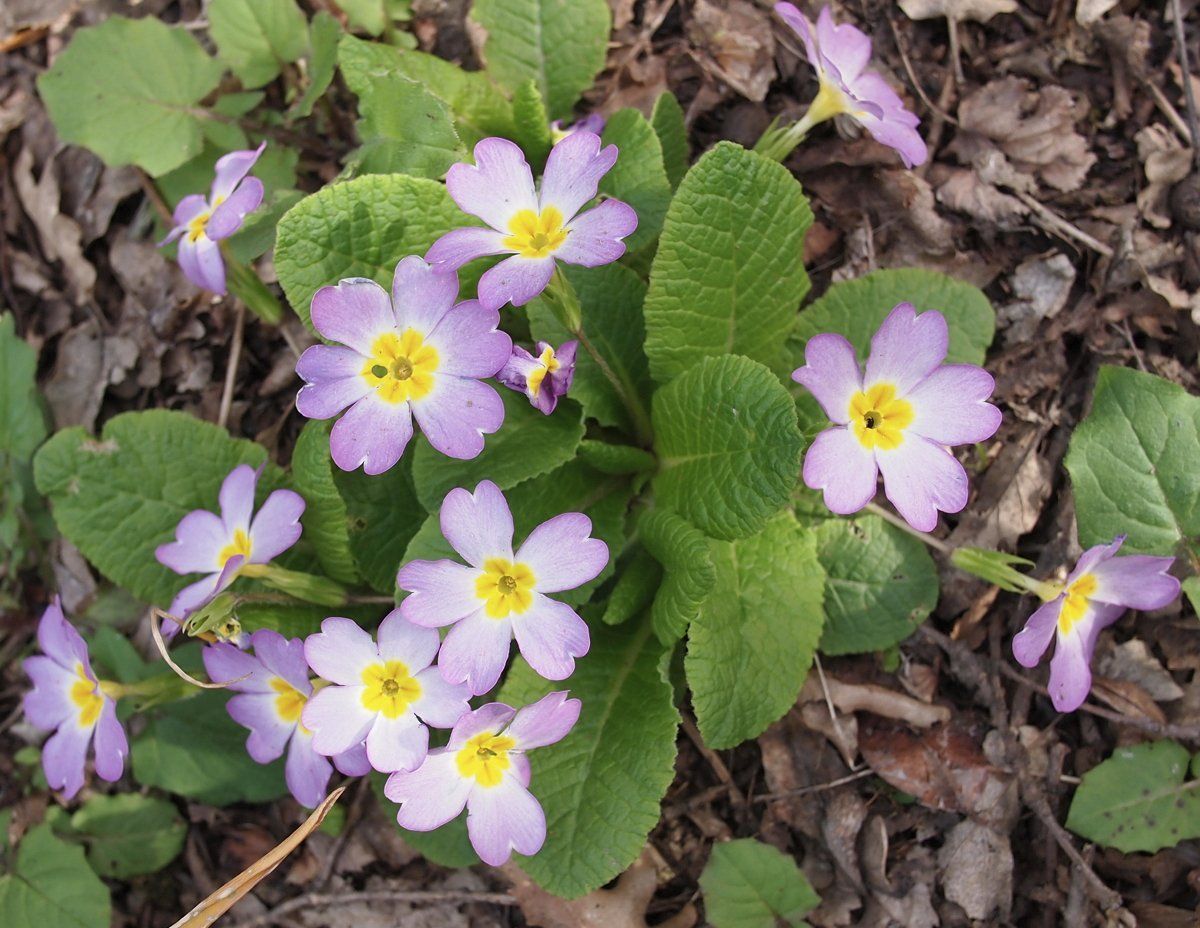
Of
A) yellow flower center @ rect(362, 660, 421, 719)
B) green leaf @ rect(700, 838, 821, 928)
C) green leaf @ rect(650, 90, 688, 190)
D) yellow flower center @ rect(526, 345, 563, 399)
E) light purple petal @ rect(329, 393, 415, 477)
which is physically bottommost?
green leaf @ rect(700, 838, 821, 928)

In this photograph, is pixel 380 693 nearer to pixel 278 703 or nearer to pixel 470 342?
pixel 278 703

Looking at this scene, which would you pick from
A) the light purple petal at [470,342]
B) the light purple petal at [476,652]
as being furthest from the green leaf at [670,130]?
the light purple petal at [476,652]

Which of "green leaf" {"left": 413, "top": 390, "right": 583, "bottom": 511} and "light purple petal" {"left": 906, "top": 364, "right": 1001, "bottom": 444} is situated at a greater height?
"light purple petal" {"left": 906, "top": 364, "right": 1001, "bottom": 444}

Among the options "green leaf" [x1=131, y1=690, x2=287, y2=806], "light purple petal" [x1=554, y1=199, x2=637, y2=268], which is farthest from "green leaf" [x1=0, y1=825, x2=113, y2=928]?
"light purple petal" [x1=554, y1=199, x2=637, y2=268]

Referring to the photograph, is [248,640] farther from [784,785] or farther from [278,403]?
[784,785]

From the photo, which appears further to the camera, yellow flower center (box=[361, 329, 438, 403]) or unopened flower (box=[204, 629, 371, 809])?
unopened flower (box=[204, 629, 371, 809])

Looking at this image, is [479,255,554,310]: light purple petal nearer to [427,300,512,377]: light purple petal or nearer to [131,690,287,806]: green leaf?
[427,300,512,377]: light purple petal

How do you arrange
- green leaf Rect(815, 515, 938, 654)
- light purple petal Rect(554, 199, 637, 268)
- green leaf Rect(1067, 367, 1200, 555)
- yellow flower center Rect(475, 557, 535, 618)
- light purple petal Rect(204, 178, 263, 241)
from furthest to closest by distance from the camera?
1. green leaf Rect(815, 515, 938, 654)
2. light purple petal Rect(204, 178, 263, 241)
3. green leaf Rect(1067, 367, 1200, 555)
4. yellow flower center Rect(475, 557, 535, 618)
5. light purple petal Rect(554, 199, 637, 268)
